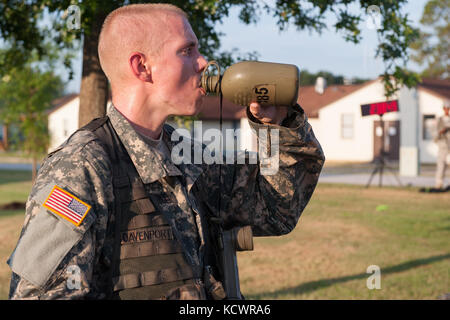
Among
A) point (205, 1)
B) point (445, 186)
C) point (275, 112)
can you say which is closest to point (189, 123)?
point (205, 1)

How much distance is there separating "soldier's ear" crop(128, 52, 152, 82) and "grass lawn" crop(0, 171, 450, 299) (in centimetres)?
509

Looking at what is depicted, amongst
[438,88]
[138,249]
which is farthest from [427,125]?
[138,249]

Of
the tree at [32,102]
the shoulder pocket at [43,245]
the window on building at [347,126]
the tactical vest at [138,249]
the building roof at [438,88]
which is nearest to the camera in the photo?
the shoulder pocket at [43,245]

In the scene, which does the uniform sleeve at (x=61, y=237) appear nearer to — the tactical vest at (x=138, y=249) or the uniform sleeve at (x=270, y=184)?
the tactical vest at (x=138, y=249)

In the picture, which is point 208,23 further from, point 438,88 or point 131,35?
point 438,88

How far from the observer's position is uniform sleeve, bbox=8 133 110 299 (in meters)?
1.81

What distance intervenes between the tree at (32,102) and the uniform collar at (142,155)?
1824 centimetres

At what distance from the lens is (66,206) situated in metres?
1.84

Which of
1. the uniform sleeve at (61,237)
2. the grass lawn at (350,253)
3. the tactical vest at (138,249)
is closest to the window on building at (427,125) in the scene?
the grass lawn at (350,253)

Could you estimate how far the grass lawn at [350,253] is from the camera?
7336 mm

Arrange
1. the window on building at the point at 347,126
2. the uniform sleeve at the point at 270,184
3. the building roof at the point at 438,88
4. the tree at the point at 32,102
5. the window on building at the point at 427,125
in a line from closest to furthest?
the uniform sleeve at the point at 270,184 → the tree at the point at 32,102 → the building roof at the point at 438,88 → the window on building at the point at 427,125 → the window on building at the point at 347,126

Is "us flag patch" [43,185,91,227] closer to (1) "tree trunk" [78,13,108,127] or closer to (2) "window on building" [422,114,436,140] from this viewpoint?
(1) "tree trunk" [78,13,108,127]

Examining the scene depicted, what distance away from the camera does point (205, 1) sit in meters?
5.02
